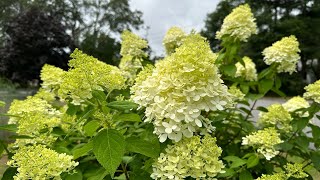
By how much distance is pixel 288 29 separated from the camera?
57.1 ft

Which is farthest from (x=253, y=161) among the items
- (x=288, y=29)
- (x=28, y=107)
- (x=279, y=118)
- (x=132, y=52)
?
(x=288, y=29)

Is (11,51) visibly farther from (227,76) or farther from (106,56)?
(227,76)

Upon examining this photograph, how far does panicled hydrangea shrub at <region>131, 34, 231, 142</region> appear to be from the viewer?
3.49 ft

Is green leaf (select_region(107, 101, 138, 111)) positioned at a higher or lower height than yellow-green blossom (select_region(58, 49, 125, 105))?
lower

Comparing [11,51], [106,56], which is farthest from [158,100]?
[11,51]

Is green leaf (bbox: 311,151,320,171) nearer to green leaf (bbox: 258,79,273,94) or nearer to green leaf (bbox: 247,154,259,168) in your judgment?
green leaf (bbox: 247,154,259,168)

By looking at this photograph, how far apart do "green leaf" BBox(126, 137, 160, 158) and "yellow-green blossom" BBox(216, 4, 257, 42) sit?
1.38 metres

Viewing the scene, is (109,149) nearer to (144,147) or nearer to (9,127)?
(144,147)

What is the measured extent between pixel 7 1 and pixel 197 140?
8.78 meters

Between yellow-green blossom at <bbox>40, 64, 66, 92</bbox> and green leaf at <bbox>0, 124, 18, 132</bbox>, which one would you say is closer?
green leaf at <bbox>0, 124, 18, 132</bbox>

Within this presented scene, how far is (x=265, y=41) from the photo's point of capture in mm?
17688

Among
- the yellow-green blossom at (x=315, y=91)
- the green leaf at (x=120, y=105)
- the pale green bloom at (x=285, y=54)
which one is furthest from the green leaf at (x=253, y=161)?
the pale green bloom at (x=285, y=54)

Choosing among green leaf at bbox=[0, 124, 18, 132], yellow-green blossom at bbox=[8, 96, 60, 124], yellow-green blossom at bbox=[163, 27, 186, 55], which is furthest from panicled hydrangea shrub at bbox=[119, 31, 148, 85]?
green leaf at bbox=[0, 124, 18, 132]

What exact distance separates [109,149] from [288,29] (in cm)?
1756
